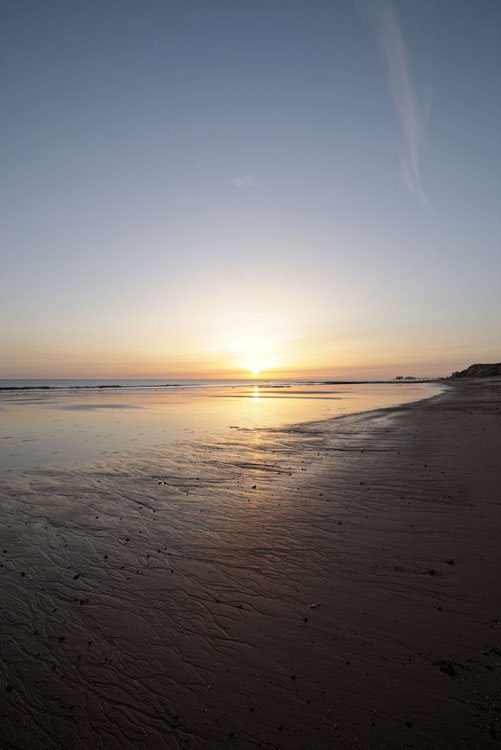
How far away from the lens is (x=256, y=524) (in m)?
7.88

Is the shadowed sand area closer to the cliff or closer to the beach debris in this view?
the beach debris

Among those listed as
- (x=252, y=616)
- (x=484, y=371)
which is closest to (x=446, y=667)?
(x=252, y=616)

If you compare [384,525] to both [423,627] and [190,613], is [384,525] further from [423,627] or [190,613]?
[190,613]

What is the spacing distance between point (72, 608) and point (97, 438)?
14419 millimetres

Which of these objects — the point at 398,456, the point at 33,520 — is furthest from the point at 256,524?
the point at 398,456

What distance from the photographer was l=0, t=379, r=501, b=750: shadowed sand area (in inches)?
137

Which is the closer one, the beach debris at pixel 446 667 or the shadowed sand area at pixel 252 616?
the shadowed sand area at pixel 252 616

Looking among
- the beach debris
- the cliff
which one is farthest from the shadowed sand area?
the cliff

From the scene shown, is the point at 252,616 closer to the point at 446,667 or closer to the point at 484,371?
the point at 446,667

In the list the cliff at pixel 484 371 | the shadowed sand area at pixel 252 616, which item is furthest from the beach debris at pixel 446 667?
the cliff at pixel 484 371

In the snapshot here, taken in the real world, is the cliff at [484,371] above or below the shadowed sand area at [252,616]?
above

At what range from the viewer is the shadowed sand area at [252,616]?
3.48 metres

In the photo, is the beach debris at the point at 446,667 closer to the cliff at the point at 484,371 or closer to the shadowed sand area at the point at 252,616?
the shadowed sand area at the point at 252,616

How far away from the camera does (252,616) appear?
16.2ft
